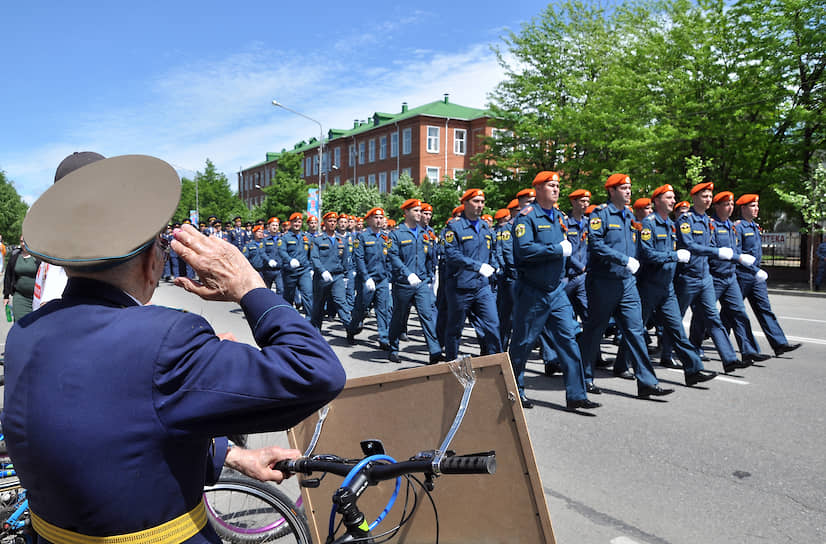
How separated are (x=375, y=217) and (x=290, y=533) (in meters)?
9.69

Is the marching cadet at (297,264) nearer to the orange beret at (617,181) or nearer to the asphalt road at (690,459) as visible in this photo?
the asphalt road at (690,459)

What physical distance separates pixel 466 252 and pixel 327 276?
13.2 ft

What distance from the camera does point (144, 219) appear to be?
1.35m

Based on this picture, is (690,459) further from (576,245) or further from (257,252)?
(257,252)

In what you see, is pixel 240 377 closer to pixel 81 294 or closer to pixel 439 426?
pixel 81 294

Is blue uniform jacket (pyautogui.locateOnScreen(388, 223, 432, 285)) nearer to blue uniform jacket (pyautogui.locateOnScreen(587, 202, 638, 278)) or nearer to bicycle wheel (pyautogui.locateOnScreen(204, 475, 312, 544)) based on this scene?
blue uniform jacket (pyautogui.locateOnScreen(587, 202, 638, 278))

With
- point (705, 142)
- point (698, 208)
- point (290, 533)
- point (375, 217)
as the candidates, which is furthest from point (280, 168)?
point (290, 533)

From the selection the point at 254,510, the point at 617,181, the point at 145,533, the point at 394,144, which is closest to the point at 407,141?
the point at 394,144

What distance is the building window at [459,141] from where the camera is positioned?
183 feet

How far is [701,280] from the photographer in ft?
25.0

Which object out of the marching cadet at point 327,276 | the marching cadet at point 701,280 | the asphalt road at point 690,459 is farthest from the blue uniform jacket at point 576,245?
the marching cadet at point 327,276

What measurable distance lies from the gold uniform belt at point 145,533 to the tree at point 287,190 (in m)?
51.7

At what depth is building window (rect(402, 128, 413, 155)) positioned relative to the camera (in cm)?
5662

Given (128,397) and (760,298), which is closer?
(128,397)
